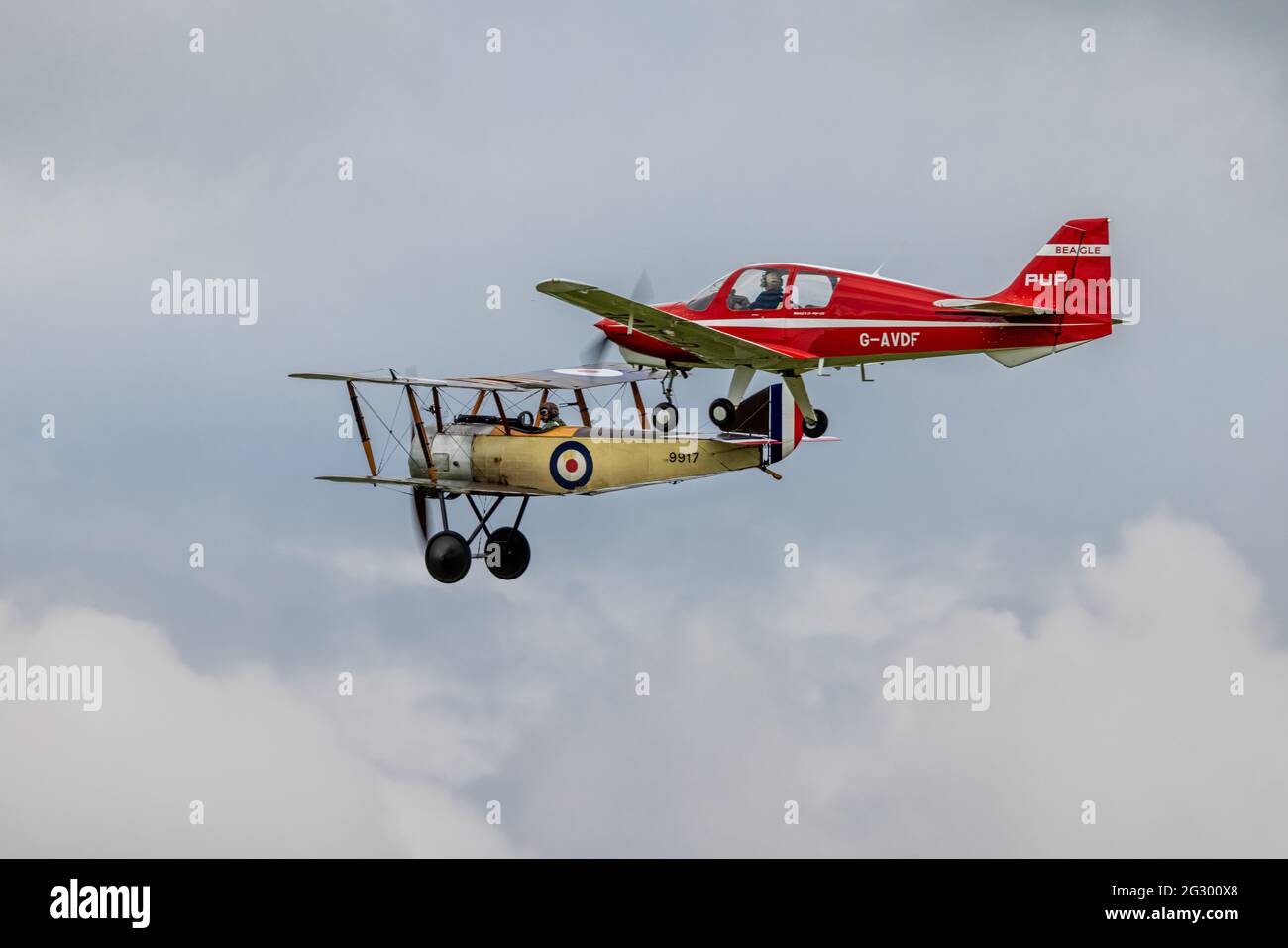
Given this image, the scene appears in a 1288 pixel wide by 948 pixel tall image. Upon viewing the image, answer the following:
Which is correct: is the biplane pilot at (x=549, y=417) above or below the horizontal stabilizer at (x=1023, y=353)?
below

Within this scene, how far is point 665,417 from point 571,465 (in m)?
2.38

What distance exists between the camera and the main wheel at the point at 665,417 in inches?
1519

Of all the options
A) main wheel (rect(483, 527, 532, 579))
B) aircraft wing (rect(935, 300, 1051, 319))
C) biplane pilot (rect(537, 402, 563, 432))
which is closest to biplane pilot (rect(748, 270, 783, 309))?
aircraft wing (rect(935, 300, 1051, 319))

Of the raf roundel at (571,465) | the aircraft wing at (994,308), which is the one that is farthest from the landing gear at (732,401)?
the aircraft wing at (994,308)

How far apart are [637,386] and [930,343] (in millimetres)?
6010

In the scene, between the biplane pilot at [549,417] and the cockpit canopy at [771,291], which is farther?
the cockpit canopy at [771,291]

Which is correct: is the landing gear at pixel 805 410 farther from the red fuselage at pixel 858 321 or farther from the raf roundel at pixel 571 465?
the raf roundel at pixel 571 465

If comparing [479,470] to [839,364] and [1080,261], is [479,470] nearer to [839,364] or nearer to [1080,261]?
[839,364]


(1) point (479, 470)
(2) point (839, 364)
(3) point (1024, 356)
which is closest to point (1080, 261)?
(3) point (1024, 356)

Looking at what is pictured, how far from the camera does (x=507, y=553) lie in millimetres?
38969

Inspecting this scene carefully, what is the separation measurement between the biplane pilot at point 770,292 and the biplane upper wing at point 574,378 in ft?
8.78

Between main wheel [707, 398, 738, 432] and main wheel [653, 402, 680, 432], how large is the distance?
2.01 feet

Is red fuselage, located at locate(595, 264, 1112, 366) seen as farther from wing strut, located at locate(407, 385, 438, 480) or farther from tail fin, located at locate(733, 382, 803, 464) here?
wing strut, located at locate(407, 385, 438, 480)

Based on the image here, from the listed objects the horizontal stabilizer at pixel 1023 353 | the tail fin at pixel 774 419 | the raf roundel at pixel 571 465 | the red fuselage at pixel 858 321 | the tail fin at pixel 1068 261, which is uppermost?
the tail fin at pixel 1068 261
